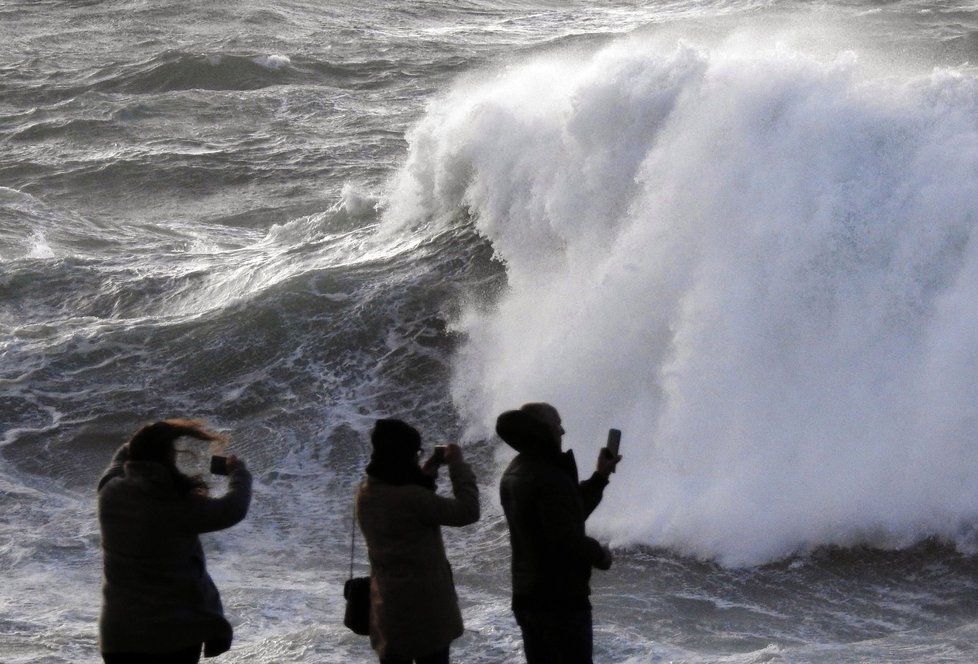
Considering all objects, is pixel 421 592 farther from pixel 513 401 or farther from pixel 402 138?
pixel 402 138

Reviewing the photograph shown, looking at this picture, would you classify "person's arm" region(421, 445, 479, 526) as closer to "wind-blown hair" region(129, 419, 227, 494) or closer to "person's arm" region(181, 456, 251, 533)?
"person's arm" region(181, 456, 251, 533)

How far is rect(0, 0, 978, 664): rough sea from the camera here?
25.5 ft

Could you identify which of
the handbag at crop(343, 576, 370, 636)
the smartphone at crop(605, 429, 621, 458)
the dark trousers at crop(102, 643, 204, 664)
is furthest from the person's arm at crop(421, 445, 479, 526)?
the dark trousers at crop(102, 643, 204, 664)

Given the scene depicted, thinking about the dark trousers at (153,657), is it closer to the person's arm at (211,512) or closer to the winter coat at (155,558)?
the winter coat at (155,558)

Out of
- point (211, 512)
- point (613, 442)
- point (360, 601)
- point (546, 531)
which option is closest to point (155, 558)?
point (211, 512)

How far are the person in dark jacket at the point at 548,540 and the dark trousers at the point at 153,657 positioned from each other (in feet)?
3.43

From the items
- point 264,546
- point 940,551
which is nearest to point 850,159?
point 940,551

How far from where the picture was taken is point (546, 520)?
13.5 ft

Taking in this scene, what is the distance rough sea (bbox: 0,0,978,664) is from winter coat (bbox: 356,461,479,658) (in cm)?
247

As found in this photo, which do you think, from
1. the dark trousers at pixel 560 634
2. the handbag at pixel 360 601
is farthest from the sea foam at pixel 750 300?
the handbag at pixel 360 601

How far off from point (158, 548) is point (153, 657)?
0.34 m

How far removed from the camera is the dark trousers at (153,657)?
406cm

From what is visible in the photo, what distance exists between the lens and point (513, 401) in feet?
36.7

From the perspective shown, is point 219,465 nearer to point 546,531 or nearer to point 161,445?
point 161,445
